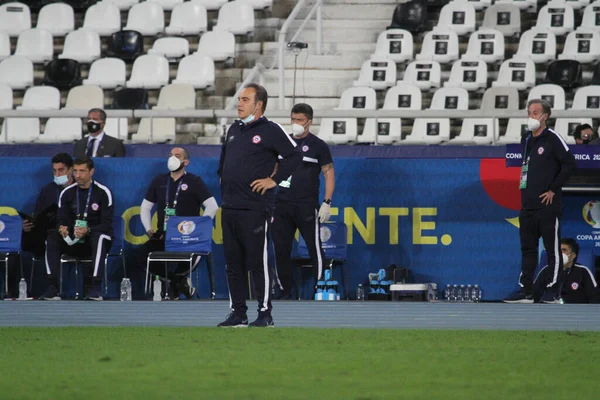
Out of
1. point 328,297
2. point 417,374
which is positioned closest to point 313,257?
point 328,297

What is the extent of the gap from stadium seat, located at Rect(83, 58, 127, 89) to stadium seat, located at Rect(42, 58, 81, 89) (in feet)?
0.85

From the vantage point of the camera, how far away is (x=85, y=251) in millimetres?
15047

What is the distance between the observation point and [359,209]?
15594 millimetres

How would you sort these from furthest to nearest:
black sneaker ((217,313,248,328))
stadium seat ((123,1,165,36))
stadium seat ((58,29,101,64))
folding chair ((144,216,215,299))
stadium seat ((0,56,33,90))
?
stadium seat ((123,1,165,36)), stadium seat ((58,29,101,64)), stadium seat ((0,56,33,90)), folding chair ((144,216,215,299)), black sneaker ((217,313,248,328))

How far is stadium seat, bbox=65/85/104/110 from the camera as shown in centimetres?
2052

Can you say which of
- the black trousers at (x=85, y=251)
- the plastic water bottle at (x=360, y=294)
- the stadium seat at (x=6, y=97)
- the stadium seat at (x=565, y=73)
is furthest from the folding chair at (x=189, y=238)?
the stadium seat at (x=565, y=73)

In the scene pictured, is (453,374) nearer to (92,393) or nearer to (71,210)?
(92,393)

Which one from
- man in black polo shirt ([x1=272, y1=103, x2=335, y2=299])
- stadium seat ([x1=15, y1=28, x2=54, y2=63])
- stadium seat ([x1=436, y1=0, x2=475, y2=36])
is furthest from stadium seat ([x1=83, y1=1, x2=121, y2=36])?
man in black polo shirt ([x1=272, y1=103, x2=335, y2=299])

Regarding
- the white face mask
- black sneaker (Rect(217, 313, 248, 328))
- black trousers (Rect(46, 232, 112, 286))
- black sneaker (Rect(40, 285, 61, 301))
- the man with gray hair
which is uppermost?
the man with gray hair

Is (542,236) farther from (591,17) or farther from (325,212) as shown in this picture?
(591,17)

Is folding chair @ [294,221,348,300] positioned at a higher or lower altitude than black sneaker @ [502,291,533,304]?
higher

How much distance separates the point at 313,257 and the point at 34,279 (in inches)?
159

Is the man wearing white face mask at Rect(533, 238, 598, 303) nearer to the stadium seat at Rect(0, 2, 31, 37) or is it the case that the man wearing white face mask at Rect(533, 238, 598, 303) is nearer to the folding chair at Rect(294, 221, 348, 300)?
the folding chair at Rect(294, 221, 348, 300)

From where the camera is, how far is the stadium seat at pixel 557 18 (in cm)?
2130
